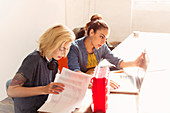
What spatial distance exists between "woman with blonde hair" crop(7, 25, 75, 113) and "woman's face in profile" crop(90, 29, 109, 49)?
522 millimetres

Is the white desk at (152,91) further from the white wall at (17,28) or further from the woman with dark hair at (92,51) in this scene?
the white wall at (17,28)

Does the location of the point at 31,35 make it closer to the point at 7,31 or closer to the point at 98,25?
the point at 7,31

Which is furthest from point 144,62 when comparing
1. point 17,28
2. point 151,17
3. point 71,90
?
point 151,17

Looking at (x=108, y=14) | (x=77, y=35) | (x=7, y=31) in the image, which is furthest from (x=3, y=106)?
(x=108, y=14)

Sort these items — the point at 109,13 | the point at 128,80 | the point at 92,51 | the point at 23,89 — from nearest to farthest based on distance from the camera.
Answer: the point at 23,89 < the point at 128,80 < the point at 92,51 < the point at 109,13

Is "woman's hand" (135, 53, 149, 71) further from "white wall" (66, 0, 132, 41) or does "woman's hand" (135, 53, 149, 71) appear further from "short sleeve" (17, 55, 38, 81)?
"white wall" (66, 0, 132, 41)

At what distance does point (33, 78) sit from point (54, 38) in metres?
0.29

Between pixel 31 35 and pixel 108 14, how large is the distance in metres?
1.81

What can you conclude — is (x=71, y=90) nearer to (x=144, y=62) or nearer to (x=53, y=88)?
(x=53, y=88)

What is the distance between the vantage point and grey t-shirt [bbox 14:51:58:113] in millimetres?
1276

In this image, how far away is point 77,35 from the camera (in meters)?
2.69

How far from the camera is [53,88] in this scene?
1.16m

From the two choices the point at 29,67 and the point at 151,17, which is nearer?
the point at 29,67

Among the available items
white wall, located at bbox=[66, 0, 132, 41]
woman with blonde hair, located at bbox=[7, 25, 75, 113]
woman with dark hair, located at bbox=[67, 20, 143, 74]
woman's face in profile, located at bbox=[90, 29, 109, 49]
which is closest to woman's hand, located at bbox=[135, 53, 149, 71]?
woman with dark hair, located at bbox=[67, 20, 143, 74]
